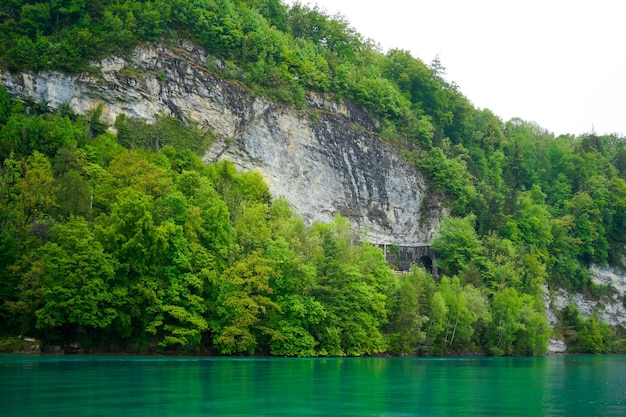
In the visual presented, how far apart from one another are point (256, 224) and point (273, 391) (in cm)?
3487

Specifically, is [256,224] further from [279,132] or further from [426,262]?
[426,262]

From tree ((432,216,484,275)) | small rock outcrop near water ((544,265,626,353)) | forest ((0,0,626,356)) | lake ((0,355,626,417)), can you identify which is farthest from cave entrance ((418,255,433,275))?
lake ((0,355,626,417))

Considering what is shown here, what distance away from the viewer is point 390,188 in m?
97.0

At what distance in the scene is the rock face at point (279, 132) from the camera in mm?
74375

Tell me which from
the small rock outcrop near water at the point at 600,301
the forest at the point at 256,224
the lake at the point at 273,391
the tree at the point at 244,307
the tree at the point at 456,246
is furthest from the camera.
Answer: the small rock outcrop near water at the point at 600,301

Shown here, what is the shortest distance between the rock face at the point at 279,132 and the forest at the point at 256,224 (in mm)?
1831

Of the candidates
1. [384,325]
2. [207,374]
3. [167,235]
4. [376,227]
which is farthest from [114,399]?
[376,227]

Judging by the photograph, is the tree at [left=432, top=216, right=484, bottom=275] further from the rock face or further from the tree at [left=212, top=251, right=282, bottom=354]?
the tree at [left=212, top=251, right=282, bottom=354]

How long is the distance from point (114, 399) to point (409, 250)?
245 feet

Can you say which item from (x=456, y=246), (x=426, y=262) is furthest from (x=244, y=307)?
(x=426, y=262)

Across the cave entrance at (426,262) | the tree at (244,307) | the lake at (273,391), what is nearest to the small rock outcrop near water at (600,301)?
the cave entrance at (426,262)

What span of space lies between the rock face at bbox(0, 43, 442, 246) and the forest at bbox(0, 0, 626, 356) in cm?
183

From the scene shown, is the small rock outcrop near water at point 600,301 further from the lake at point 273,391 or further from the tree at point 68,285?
the tree at point 68,285

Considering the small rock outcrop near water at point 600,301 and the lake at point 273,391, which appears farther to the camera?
the small rock outcrop near water at point 600,301
